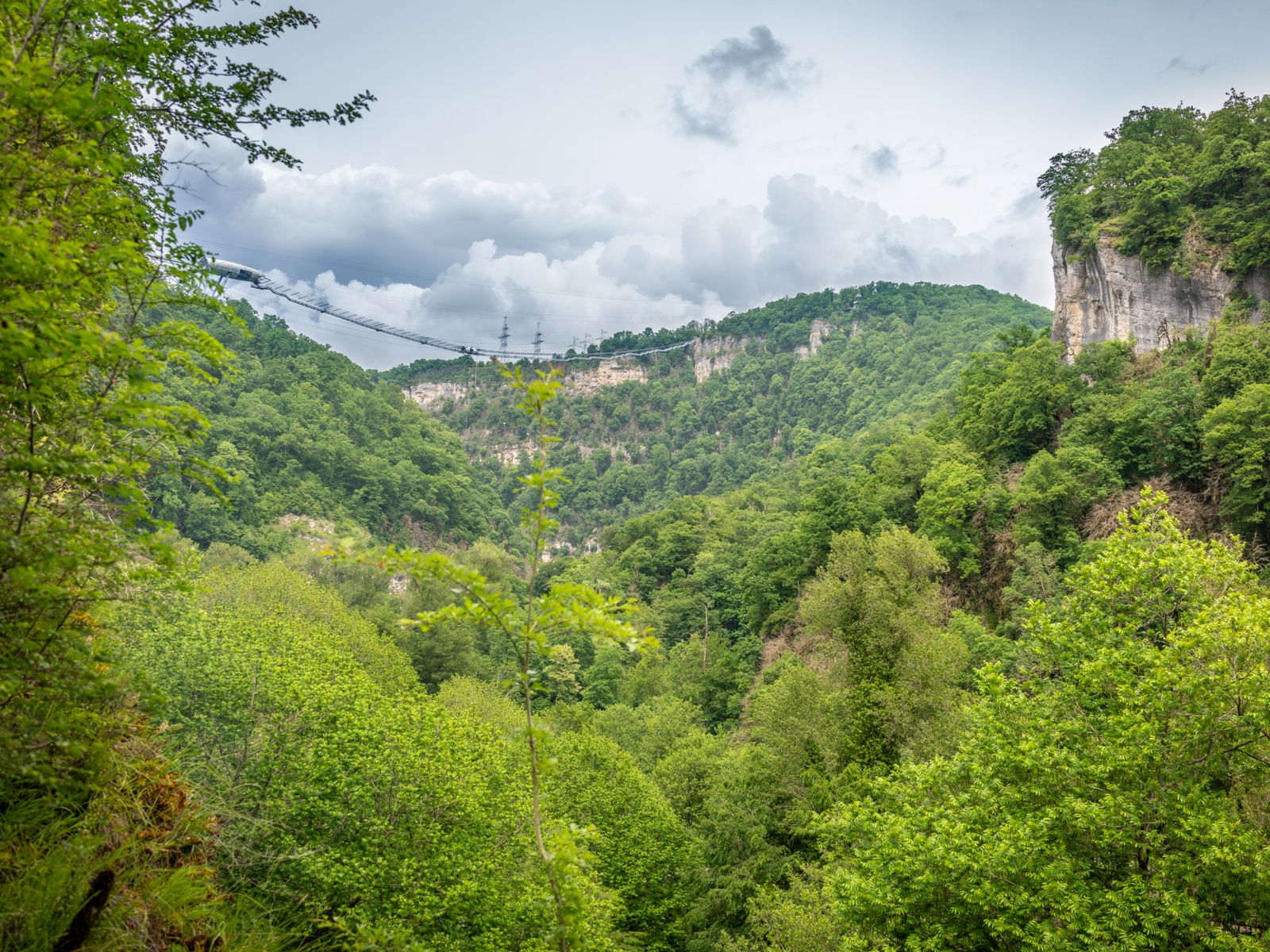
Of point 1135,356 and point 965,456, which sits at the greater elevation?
point 1135,356

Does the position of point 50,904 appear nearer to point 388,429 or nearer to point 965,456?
point 965,456

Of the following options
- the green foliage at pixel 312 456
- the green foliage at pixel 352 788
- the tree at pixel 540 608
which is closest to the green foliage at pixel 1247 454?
the green foliage at pixel 352 788

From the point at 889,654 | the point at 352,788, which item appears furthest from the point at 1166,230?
the point at 352,788

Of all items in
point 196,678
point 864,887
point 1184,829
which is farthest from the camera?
point 196,678

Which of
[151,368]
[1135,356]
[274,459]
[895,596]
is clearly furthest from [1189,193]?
[274,459]

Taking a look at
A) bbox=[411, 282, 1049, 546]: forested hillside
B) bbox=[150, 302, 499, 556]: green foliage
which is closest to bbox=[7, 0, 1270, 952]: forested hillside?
bbox=[150, 302, 499, 556]: green foliage

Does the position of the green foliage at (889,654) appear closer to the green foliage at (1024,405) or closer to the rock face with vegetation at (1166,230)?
the green foliage at (1024,405)

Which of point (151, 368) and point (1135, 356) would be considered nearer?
point (151, 368)

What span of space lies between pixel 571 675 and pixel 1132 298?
147ft

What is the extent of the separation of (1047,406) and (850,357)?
142 m

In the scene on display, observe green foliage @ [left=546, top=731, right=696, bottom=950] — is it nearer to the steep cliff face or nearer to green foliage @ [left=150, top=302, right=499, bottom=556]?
the steep cliff face

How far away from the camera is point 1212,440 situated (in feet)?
102

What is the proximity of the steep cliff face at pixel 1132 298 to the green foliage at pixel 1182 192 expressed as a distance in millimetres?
722

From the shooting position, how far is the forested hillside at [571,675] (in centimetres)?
457
